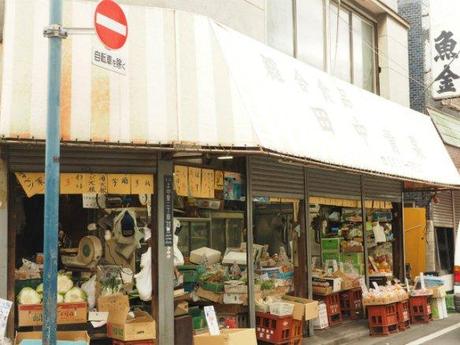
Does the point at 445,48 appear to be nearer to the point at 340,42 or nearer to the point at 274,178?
the point at 340,42

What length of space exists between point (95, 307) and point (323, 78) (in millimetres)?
6193

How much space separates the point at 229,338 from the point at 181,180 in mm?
2379

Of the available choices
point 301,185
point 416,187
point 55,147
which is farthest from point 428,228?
point 55,147

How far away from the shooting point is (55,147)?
5.07 meters

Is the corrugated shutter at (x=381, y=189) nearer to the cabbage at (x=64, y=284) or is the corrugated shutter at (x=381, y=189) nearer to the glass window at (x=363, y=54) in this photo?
the glass window at (x=363, y=54)

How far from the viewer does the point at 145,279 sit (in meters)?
7.97

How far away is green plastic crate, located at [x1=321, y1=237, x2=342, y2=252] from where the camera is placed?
43.8 ft

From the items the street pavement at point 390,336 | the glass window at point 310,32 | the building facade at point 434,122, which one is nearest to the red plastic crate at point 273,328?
the street pavement at point 390,336

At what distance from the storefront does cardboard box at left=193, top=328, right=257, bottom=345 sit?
404mm

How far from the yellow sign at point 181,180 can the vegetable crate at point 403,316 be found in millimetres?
5790

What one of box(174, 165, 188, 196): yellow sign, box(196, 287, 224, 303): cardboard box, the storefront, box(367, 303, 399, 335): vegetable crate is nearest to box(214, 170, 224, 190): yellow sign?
the storefront

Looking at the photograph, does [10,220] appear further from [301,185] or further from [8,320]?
[301,185]

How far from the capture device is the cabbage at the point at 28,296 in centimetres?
731

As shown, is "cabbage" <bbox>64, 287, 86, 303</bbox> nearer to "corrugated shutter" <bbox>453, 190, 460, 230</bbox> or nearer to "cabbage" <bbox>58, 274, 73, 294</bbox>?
"cabbage" <bbox>58, 274, 73, 294</bbox>
